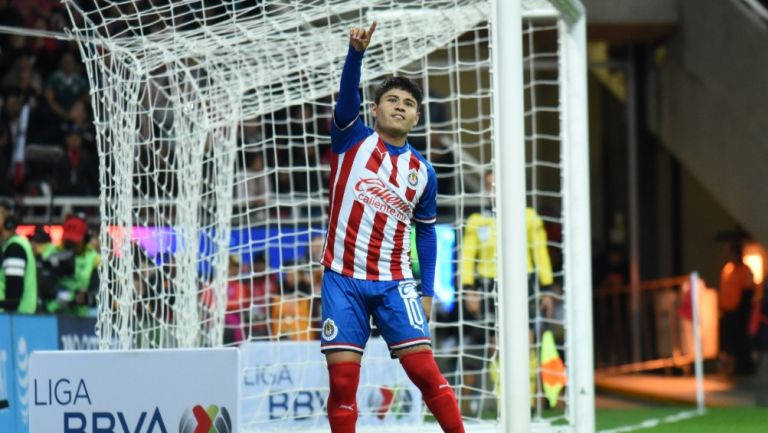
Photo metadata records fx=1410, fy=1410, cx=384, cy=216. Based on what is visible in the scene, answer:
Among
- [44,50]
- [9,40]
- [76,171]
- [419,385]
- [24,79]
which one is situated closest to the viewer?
[419,385]

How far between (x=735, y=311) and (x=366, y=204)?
37.6 feet

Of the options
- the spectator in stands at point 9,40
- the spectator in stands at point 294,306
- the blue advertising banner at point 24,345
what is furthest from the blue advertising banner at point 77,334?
the spectator in stands at point 9,40

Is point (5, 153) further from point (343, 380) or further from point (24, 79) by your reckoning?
point (343, 380)

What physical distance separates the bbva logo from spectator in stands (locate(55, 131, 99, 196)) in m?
8.19

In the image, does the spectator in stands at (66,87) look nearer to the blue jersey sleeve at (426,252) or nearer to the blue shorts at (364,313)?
the blue jersey sleeve at (426,252)

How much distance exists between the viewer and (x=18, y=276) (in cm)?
1016

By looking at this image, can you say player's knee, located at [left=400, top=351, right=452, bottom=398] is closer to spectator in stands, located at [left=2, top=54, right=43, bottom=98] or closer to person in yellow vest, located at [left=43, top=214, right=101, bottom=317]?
person in yellow vest, located at [left=43, top=214, right=101, bottom=317]

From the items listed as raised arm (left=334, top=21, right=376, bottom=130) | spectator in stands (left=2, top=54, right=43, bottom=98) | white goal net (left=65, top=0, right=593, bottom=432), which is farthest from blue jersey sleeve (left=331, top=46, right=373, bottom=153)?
spectator in stands (left=2, top=54, right=43, bottom=98)

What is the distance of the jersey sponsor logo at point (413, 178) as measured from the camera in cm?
638

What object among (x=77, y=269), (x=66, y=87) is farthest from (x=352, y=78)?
(x=66, y=87)

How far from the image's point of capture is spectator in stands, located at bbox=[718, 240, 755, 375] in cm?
1648

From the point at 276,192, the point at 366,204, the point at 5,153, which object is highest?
the point at 5,153

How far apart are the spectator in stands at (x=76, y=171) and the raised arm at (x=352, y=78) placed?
8.17m

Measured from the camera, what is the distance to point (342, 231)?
20.7ft
